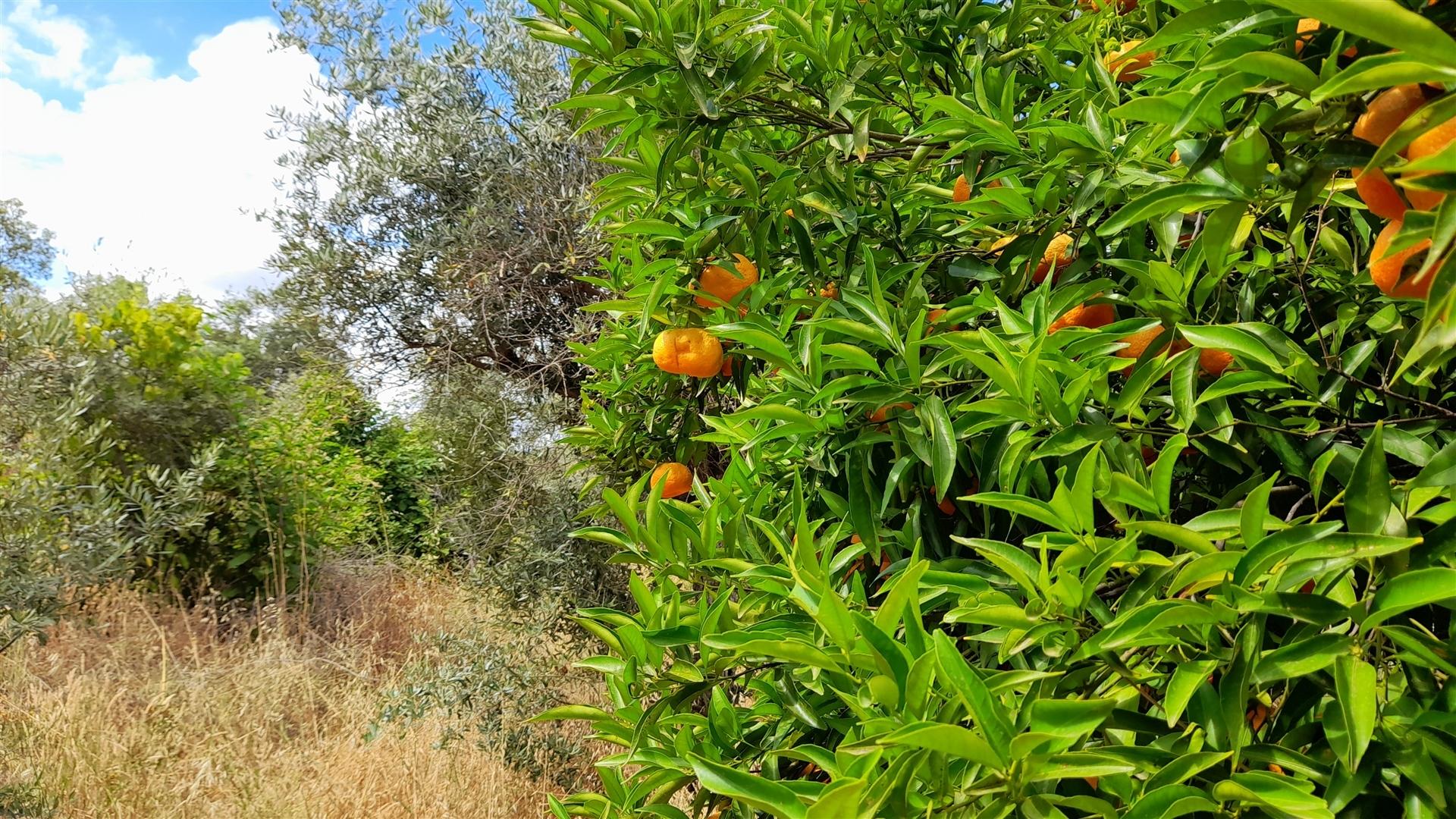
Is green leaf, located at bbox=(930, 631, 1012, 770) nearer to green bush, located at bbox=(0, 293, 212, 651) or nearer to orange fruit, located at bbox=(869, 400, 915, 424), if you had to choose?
orange fruit, located at bbox=(869, 400, 915, 424)

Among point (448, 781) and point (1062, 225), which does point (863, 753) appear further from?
point (448, 781)

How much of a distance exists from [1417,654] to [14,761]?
451cm

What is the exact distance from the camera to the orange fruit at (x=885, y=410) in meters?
1.01

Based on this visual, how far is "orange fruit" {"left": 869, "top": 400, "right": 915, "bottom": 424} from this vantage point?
1.01 meters

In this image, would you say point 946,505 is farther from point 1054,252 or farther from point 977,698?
point 977,698

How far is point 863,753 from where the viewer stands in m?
0.61

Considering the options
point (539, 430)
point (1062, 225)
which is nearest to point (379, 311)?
point (539, 430)

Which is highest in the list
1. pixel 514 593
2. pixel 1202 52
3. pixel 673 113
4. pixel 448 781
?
pixel 673 113

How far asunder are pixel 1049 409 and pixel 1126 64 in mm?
738

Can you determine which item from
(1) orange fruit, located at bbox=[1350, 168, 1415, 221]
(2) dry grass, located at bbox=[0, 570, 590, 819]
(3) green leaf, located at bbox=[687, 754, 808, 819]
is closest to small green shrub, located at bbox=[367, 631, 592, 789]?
(2) dry grass, located at bbox=[0, 570, 590, 819]

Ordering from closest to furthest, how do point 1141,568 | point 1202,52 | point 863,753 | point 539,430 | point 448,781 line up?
point 863,753, point 1141,568, point 1202,52, point 448,781, point 539,430

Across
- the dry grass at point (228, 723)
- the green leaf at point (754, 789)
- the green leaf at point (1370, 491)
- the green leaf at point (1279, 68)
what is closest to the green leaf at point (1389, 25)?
the green leaf at point (1279, 68)

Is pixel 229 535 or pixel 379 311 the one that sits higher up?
pixel 379 311

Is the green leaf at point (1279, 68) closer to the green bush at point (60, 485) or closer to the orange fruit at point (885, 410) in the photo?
the orange fruit at point (885, 410)
